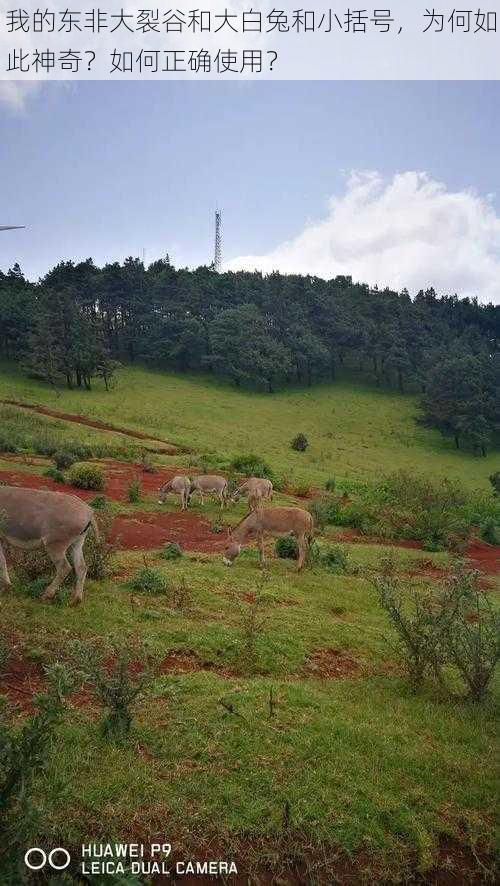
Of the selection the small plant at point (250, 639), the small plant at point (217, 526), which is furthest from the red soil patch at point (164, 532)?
the small plant at point (250, 639)

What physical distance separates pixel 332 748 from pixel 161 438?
33910 mm

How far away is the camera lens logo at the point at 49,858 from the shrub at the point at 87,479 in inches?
679

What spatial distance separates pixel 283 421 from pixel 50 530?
46.7 meters

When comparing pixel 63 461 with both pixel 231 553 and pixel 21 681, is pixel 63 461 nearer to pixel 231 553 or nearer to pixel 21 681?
pixel 231 553

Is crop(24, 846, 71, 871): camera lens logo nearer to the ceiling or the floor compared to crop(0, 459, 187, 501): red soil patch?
nearer to the ceiling

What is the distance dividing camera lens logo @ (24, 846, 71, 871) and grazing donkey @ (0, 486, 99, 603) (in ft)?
15.6

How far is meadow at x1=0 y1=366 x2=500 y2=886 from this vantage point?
481 cm

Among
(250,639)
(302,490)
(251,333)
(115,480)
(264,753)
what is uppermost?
(251,333)

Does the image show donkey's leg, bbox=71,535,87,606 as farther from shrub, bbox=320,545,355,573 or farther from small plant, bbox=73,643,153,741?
shrub, bbox=320,545,355,573

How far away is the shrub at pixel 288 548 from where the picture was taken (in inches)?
602

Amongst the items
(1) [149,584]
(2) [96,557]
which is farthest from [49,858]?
(2) [96,557]

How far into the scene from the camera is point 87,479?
68.9 feet

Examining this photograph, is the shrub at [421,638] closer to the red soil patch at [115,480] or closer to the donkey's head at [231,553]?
the donkey's head at [231,553]

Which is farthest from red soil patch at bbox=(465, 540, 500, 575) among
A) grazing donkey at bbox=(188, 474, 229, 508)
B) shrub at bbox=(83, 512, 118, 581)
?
shrub at bbox=(83, 512, 118, 581)
